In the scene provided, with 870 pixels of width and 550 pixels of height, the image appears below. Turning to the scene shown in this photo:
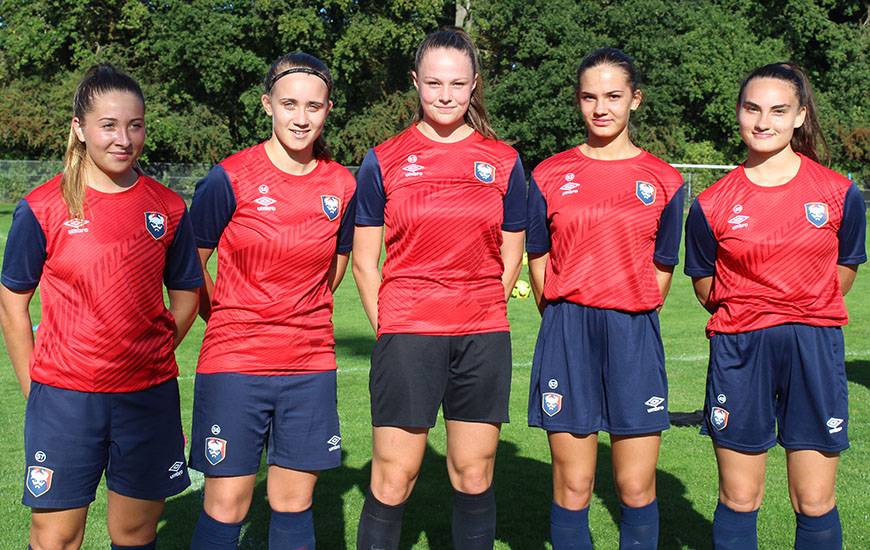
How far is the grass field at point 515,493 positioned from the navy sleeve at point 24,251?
6.29ft

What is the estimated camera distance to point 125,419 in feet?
11.4

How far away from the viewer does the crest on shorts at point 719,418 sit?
3.94 metres

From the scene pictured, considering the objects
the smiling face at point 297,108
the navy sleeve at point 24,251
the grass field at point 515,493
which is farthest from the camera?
the grass field at point 515,493

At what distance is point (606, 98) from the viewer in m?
3.99

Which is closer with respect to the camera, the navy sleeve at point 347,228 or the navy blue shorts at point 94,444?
the navy blue shorts at point 94,444

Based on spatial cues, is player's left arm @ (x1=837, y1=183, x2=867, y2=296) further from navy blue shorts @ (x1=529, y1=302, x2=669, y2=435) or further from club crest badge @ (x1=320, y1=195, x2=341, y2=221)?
club crest badge @ (x1=320, y1=195, x2=341, y2=221)

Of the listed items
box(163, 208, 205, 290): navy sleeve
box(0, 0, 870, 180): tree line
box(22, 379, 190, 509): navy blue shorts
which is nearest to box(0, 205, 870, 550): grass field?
box(22, 379, 190, 509): navy blue shorts

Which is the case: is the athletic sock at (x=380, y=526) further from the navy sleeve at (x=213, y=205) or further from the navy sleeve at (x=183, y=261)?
the navy sleeve at (x=213, y=205)

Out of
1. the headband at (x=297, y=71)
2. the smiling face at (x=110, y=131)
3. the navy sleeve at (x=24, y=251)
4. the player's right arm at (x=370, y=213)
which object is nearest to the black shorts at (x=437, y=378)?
the player's right arm at (x=370, y=213)

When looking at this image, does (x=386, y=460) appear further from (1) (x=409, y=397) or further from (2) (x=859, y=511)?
(2) (x=859, y=511)

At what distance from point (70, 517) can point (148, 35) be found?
3516 centimetres

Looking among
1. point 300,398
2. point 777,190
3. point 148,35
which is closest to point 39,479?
point 300,398

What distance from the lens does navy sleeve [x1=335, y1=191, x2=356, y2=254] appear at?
3979mm

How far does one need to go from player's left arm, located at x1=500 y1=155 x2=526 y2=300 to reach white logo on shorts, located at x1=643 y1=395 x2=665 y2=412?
67 centimetres
